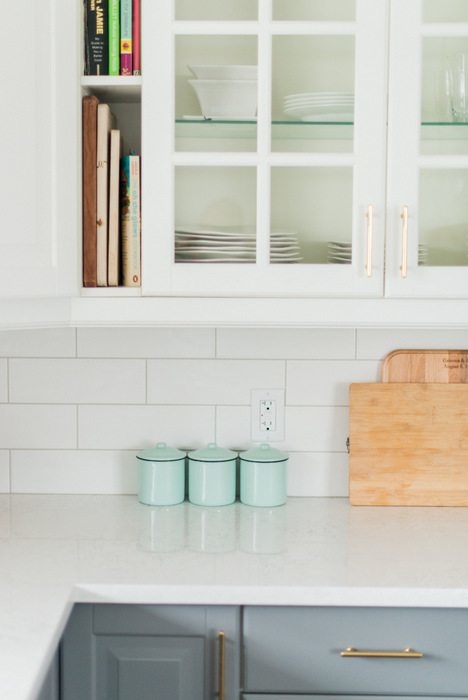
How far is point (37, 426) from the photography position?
229 cm

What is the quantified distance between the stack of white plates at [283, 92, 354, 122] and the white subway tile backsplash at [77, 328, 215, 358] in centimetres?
58

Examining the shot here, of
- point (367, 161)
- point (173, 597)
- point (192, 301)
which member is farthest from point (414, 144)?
point (173, 597)

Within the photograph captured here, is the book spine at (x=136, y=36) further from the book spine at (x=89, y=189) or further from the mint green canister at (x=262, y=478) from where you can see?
the mint green canister at (x=262, y=478)

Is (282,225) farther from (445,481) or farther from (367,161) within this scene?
(445,481)

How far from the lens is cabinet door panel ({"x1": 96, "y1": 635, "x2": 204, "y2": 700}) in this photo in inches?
67.4

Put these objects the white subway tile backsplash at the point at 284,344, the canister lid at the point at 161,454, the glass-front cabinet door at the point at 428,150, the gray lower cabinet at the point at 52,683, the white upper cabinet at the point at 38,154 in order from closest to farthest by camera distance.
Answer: the gray lower cabinet at the point at 52,683, the white upper cabinet at the point at 38,154, the glass-front cabinet door at the point at 428,150, the canister lid at the point at 161,454, the white subway tile backsplash at the point at 284,344

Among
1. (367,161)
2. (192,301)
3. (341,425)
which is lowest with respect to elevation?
(341,425)

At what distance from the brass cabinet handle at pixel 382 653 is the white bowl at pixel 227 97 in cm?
104

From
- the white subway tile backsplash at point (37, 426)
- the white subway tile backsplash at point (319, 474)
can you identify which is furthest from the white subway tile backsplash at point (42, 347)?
the white subway tile backsplash at point (319, 474)

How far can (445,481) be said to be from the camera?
2.20 metres

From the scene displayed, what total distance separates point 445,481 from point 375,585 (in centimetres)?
58

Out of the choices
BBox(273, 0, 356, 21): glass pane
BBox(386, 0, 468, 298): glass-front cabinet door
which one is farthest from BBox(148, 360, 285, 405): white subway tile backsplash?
BBox(273, 0, 356, 21): glass pane

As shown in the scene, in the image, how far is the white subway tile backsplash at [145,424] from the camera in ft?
7.51

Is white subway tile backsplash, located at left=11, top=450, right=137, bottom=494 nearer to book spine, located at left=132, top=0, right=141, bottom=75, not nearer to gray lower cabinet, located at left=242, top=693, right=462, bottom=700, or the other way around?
gray lower cabinet, located at left=242, top=693, right=462, bottom=700
